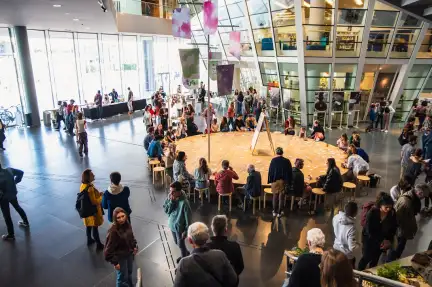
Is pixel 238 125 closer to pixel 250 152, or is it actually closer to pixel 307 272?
pixel 250 152

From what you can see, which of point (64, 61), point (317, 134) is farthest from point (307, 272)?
point (64, 61)

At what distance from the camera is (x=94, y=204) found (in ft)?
18.6

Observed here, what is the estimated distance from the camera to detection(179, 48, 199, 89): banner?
8.88 metres

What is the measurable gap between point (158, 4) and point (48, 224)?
17979 mm

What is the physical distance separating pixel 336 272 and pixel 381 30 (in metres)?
16.4

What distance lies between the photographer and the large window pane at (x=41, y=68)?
1864 cm

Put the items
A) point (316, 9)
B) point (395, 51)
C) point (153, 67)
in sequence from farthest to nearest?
point (153, 67)
point (395, 51)
point (316, 9)

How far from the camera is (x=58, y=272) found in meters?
5.30

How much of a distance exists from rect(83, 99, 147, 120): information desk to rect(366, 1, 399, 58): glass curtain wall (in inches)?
550

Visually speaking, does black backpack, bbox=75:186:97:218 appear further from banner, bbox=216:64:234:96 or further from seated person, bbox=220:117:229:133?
seated person, bbox=220:117:229:133

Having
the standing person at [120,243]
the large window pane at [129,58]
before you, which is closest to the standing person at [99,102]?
the large window pane at [129,58]

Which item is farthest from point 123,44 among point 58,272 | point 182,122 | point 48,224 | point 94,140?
point 58,272

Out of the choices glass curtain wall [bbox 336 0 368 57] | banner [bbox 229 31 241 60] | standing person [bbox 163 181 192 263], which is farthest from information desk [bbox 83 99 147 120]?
standing person [bbox 163 181 192 263]

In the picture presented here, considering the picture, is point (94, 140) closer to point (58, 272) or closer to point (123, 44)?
point (58, 272)
